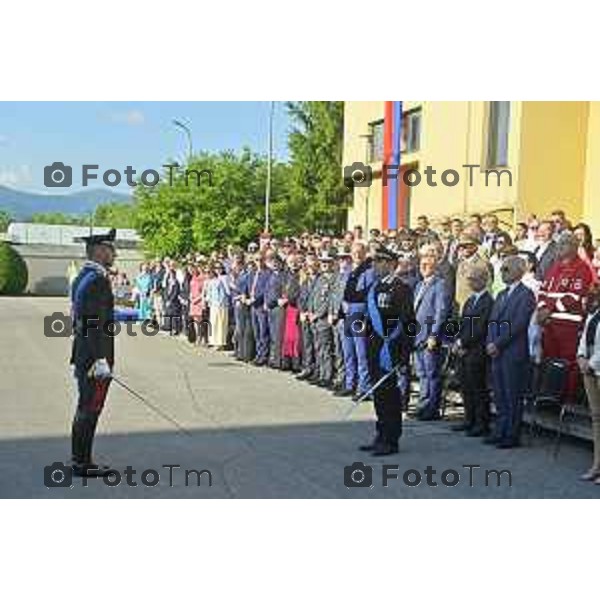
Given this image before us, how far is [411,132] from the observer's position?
71.9 ft

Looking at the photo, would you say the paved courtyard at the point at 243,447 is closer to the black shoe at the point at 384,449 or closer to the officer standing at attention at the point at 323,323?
the black shoe at the point at 384,449

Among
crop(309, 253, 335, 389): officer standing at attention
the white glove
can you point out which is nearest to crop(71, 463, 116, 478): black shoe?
the white glove

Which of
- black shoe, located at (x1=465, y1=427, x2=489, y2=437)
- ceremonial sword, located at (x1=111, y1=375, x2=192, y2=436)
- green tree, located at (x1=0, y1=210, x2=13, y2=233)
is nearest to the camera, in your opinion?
black shoe, located at (x1=465, y1=427, x2=489, y2=437)

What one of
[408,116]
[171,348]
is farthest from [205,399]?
[408,116]

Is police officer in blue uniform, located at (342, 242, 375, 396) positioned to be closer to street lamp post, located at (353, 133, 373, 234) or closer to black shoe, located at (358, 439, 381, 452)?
black shoe, located at (358, 439, 381, 452)

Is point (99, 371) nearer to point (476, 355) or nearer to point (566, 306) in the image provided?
point (476, 355)

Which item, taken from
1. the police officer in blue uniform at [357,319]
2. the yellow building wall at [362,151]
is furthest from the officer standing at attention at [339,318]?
the yellow building wall at [362,151]

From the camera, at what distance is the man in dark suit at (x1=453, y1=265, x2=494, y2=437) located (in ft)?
33.4

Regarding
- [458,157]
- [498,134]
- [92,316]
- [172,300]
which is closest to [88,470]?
[92,316]

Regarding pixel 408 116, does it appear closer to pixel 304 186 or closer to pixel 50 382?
pixel 50 382

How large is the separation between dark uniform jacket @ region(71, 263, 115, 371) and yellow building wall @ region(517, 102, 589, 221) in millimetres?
10846

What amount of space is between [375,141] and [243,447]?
18136mm

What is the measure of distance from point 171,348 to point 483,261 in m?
10.4

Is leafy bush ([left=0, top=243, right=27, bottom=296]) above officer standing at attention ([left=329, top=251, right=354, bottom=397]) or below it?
below
